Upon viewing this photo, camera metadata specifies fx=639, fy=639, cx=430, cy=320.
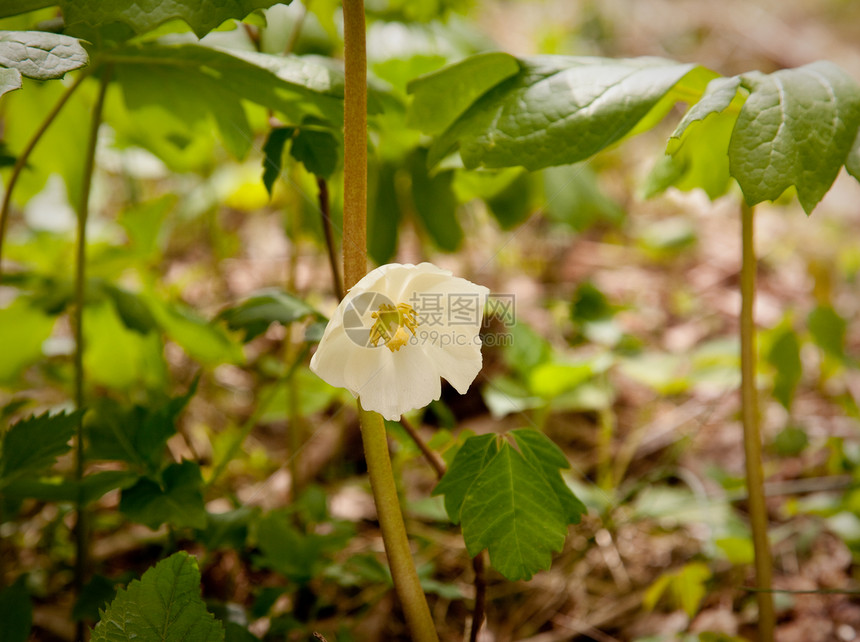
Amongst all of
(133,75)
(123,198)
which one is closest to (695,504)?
(133,75)

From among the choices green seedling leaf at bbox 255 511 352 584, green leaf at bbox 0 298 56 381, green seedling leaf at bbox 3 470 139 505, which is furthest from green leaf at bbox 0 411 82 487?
green leaf at bbox 0 298 56 381

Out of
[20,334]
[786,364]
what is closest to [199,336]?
[20,334]

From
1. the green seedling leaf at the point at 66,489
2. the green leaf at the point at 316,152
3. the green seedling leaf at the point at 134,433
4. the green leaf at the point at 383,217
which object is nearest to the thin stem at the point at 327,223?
the green leaf at the point at 316,152

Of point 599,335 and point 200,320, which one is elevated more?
point 200,320

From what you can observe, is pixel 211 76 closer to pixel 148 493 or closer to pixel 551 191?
pixel 148 493

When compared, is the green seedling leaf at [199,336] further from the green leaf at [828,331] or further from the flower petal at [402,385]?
the green leaf at [828,331]

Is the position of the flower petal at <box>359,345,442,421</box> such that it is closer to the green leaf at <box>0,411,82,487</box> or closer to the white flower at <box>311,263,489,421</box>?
the white flower at <box>311,263,489,421</box>
